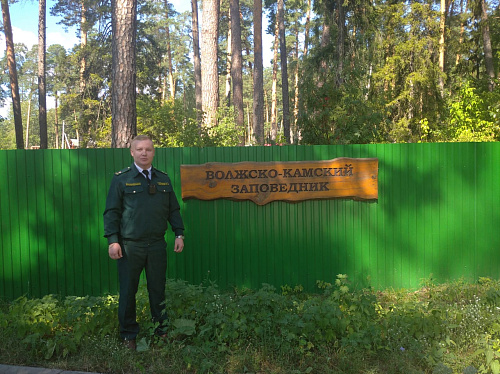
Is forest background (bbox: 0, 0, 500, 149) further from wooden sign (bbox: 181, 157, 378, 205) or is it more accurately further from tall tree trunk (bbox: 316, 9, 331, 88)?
wooden sign (bbox: 181, 157, 378, 205)

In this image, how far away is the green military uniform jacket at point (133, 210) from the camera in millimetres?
3996

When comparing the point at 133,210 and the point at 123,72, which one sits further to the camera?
the point at 123,72

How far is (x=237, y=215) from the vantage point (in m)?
5.76

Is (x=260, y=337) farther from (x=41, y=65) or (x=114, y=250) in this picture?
(x=41, y=65)

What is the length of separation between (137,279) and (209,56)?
941 cm

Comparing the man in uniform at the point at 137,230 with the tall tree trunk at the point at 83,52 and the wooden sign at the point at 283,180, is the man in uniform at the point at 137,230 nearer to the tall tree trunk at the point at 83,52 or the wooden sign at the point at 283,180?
the wooden sign at the point at 283,180

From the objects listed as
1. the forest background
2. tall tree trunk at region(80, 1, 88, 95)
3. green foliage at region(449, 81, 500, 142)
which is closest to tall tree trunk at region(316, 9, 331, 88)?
the forest background

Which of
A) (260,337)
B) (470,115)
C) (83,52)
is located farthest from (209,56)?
(83,52)

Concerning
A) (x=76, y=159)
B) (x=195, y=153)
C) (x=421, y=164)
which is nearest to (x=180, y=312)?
(x=195, y=153)

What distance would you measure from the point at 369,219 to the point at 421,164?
1.05 meters

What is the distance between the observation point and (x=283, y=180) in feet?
18.8

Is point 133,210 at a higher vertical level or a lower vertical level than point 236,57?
lower

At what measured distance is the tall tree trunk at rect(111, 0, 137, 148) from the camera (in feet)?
23.2

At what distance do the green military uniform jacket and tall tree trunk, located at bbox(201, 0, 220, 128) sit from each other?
7.73 meters
